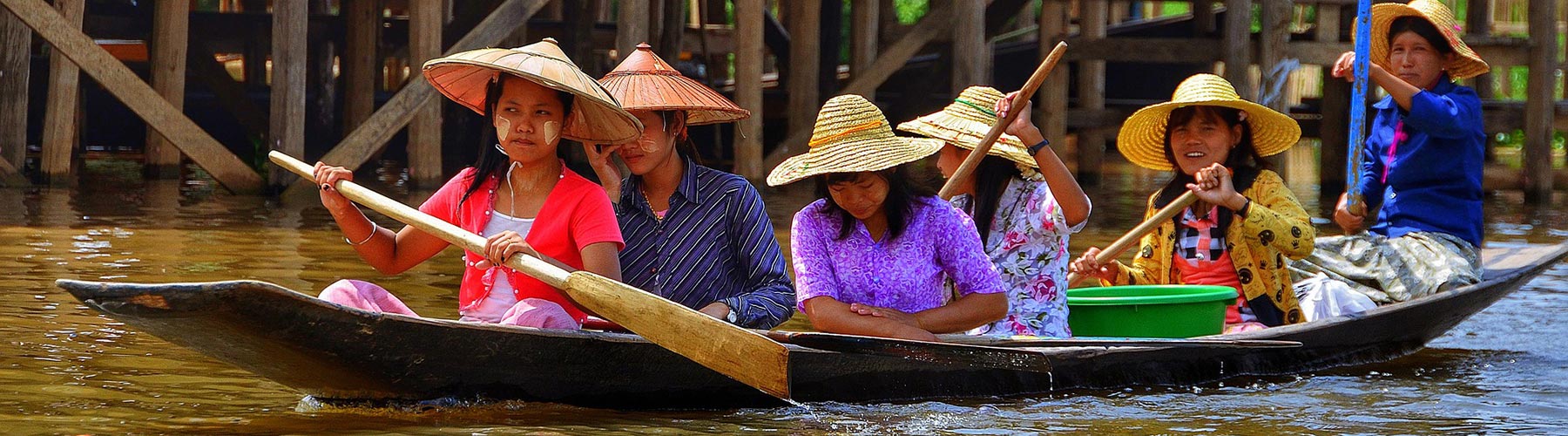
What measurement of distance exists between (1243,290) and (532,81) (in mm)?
2310

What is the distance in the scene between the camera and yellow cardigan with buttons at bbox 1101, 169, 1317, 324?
4.97m

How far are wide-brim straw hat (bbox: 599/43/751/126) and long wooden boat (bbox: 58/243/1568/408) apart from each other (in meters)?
0.57

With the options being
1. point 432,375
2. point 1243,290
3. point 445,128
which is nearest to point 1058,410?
point 1243,290

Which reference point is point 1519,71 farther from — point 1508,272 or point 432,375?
point 432,375

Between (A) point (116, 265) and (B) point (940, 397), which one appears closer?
(B) point (940, 397)

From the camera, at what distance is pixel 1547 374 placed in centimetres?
530

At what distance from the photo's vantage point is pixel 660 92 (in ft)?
14.1

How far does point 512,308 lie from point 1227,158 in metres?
2.17

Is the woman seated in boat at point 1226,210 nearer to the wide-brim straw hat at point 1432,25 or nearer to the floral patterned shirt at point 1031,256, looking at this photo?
the floral patterned shirt at point 1031,256

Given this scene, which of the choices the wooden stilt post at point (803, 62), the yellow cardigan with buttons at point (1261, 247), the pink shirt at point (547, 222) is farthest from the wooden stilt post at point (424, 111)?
the pink shirt at point (547, 222)

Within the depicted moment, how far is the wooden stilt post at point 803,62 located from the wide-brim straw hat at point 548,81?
251 inches

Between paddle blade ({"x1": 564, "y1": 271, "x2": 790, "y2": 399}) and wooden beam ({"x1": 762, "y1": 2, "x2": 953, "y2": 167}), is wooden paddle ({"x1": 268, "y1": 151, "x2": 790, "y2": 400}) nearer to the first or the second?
paddle blade ({"x1": 564, "y1": 271, "x2": 790, "y2": 399})

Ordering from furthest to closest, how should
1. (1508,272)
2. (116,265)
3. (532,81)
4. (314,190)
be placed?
1. (314,190)
2. (116,265)
3. (1508,272)
4. (532,81)

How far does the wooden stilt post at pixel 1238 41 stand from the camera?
403 inches
